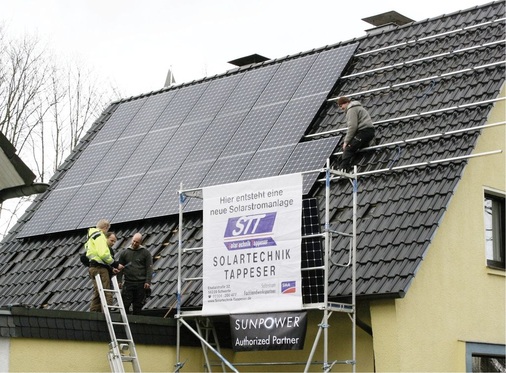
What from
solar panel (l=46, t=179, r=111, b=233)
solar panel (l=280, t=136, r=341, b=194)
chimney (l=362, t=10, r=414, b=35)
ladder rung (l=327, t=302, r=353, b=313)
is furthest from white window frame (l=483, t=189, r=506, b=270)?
solar panel (l=46, t=179, r=111, b=233)

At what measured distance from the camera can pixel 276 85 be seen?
18.9 metres

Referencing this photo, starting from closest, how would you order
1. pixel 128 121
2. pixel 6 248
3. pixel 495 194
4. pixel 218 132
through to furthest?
1. pixel 495 194
2. pixel 218 132
3. pixel 6 248
4. pixel 128 121

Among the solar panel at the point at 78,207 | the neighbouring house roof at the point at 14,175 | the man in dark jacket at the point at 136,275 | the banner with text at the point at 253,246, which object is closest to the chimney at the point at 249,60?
the solar panel at the point at 78,207

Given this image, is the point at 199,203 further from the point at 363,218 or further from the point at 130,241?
the point at 363,218

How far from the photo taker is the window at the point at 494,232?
1559 cm

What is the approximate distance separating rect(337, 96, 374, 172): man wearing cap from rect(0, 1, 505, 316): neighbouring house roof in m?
0.18

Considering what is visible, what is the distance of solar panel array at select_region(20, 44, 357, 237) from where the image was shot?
17.1m

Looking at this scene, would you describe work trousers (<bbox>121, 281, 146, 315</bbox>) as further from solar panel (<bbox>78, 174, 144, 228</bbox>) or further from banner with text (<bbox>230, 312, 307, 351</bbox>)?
solar panel (<bbox>78, 174, 144, 228</bbox>)

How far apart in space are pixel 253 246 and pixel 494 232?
12.2 feet

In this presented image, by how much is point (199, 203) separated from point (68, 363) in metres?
3.82

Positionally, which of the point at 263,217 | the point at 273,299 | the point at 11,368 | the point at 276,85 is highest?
the point at 276,85

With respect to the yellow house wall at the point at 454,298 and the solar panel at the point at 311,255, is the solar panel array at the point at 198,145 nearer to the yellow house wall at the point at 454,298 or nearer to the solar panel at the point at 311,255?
the solar panel at the point at 311,255

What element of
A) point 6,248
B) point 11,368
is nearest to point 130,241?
point 6,248

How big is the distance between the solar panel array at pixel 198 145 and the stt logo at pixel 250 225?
1497 mm
